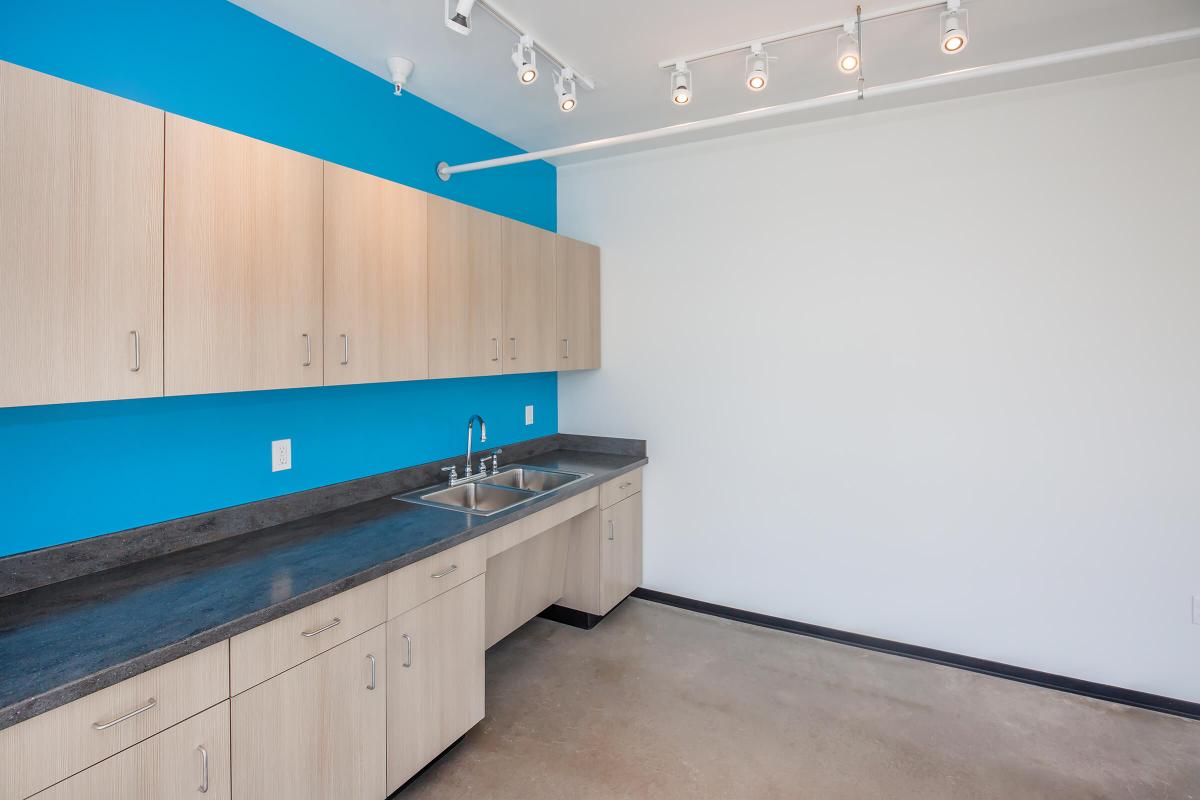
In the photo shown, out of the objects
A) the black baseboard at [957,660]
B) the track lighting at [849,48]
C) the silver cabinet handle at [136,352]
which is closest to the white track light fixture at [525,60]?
the track lighting at [849,48]

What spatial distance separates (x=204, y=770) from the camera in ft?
4.55

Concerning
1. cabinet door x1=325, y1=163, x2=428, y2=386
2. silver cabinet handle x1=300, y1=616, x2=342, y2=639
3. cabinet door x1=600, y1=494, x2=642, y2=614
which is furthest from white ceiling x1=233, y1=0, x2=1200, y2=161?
cabinet door x1=600, y1=494, x2=642, y2=614

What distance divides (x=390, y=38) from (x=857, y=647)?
3.54 metres

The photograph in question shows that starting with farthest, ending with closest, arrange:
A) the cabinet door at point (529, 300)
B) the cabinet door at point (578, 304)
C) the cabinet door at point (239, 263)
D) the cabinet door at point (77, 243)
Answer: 1. the cabinet door at point (578, 304)
2. the cabinet door at point (529, 300)
3. the cabinet door at point (239, 263)
4. the cabinet door at point (77, 243)

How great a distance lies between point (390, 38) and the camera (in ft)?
7.52

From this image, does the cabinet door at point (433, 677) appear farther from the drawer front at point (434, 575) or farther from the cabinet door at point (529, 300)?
the cabinet door at point (529, 300)

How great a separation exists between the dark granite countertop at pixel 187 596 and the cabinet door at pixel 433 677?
239 millimetres

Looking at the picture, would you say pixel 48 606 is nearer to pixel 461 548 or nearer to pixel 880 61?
pixel 461 548

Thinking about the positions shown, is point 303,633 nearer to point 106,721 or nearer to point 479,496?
point 106,721

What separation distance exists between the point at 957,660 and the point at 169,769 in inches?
124

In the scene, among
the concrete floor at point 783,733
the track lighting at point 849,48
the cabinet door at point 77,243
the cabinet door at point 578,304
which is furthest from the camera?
the cabinet door at point 578,304

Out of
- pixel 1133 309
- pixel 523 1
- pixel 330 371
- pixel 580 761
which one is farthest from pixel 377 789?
pixel 1133 309

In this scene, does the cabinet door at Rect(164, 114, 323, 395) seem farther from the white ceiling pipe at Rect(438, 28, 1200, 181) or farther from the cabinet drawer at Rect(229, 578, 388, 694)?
the white ceiling pipe at Rect(438, 28, 1200, 181)

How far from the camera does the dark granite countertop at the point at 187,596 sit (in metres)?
1.20
